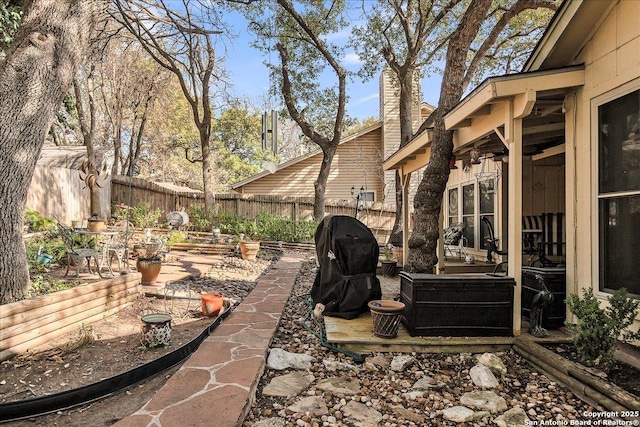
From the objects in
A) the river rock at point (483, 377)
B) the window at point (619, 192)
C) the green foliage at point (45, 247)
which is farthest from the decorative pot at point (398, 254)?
the green foliage at point (45, 247)

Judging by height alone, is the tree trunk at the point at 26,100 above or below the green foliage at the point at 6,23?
below

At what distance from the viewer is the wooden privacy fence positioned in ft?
49.3

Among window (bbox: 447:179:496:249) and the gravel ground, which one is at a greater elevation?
window (bbox: 447:179:496:249)

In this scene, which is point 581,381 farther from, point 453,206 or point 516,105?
point 453,206

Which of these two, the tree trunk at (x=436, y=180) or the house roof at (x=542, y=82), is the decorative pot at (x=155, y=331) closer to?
the tree trunk at (x=436, y=180)

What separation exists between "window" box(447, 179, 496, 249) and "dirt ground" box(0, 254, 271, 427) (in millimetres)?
5553

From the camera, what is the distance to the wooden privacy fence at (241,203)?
15.0m

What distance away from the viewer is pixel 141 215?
534 inches

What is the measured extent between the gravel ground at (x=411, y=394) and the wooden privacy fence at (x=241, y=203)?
37.6ft

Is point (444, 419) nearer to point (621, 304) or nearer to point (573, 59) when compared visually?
point (621, 304)

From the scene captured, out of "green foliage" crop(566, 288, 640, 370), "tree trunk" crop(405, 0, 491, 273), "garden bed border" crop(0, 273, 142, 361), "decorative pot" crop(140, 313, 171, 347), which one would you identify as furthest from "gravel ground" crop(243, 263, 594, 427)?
"garden bed border" crop(0, 273, 142, 361)

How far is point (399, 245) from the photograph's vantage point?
9.18 meters

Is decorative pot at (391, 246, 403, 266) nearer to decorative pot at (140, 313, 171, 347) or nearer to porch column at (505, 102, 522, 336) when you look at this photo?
porch column at (505, 102, 522, 336)

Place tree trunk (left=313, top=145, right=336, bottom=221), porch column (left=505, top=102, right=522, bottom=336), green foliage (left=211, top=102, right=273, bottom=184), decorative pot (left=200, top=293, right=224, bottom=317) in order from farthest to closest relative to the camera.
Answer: green foliage (left=211, top=102, right=273, bottom=184), tree trunk (left=313, top=145, right=336, bottom=221), decorative pot (left=200, top=293, right=224, bottom=317), porch column (left=505, top=102, right=522, bottom=336)
